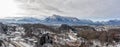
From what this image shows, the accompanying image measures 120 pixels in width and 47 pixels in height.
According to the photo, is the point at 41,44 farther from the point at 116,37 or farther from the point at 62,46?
the point at 116,37

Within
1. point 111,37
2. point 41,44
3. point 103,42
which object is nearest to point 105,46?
point 103,42

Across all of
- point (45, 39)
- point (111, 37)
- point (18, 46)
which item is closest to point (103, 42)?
point (111, 37)

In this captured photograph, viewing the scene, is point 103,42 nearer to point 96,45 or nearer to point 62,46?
point 96,45

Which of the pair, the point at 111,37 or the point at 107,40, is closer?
the point at 107,40

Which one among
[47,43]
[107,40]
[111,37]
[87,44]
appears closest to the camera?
[47,43]

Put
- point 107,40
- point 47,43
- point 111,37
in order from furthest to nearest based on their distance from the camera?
point 111,37
point 107,40
point 47,43

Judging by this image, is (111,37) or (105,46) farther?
(111,37)

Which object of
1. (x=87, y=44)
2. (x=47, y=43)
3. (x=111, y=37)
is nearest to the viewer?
(x=47, y=43)

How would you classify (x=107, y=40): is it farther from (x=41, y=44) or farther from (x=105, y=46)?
(x=41, y=44)
